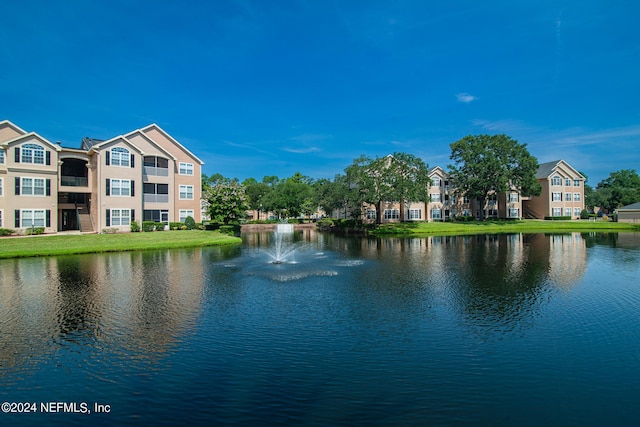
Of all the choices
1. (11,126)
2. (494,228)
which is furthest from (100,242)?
(494,228)

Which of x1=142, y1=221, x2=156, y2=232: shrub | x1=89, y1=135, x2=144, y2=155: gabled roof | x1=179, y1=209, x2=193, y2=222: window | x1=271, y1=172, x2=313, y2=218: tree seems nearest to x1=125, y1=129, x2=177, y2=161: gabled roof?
x1=89, y1=135, x2=144, y2=155: gabled roof

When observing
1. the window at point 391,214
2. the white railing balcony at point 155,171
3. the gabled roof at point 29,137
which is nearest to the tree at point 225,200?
the white railing balcony at point 155,171

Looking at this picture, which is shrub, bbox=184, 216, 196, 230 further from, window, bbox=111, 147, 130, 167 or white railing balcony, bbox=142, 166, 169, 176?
window, bbox=111, 147, 130, 167

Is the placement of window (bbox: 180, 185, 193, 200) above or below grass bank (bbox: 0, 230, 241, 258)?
above

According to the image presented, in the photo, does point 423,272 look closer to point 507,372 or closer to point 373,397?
point 507,372

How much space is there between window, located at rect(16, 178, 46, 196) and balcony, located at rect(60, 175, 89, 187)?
1912 millimetres

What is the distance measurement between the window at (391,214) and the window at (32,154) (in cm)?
4800

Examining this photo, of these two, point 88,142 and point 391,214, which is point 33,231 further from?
point 391,214

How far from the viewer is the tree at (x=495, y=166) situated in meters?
58.0

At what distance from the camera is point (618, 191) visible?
82.4 meters

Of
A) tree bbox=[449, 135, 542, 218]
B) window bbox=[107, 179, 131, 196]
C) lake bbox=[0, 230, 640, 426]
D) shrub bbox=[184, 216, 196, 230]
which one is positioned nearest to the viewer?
lake bbox=[0, 230, 640, 426]

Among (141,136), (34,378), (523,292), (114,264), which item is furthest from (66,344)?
(141,136)

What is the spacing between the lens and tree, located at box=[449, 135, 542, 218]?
5803 centimetres

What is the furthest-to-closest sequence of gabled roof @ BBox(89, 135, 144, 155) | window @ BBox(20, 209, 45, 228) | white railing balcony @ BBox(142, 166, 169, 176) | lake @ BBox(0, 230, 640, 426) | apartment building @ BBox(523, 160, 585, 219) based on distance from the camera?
apartment building @ BBox(523, 160, 585, 219)
white railing balcony @ BBox(142, 166, 169, 176)
gabled roof @ BBox(89, 135, 144, 155)
window @ BBox(20, 209, 45, 228)
lake @ BBox(0, 230, 640, 426)
